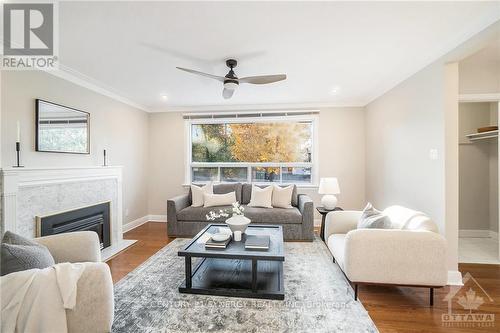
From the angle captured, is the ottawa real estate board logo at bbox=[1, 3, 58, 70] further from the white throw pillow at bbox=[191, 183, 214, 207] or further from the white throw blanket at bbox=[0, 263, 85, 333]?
the white throw pillow at bbox=[191, 183, 214, 207]

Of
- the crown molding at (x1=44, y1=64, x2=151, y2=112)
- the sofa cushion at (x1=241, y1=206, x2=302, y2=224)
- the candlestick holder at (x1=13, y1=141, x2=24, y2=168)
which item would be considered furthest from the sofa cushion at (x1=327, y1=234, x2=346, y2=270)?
the crown molding at (x1=44, y1=64, x2=151, y2=112)

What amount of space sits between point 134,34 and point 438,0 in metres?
2.55

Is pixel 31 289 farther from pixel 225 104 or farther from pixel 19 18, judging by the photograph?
pixel 225 104

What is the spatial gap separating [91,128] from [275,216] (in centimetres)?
320

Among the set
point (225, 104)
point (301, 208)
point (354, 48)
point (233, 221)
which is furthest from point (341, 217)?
point (225, 104)

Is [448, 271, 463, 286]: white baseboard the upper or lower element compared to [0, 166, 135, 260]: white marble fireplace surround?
lower

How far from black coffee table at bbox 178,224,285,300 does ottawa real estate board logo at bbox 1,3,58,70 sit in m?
2.35

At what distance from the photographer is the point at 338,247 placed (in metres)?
2.43

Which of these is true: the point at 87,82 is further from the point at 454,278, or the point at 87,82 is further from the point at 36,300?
the point at 454,278

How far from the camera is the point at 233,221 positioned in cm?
262

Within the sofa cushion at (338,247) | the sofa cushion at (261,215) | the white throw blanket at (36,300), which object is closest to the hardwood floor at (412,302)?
the sofa cushion at (338,247)

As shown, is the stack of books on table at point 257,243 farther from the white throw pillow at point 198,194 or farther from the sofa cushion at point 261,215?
the white throw pillow at point 198,194

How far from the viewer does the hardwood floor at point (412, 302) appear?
5.87 ft

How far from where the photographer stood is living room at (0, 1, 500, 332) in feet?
5.88
